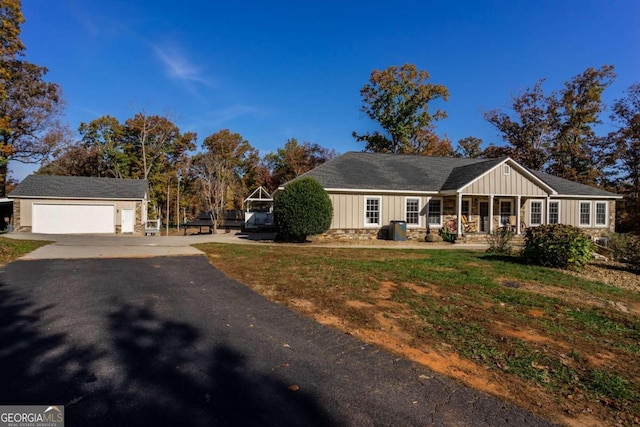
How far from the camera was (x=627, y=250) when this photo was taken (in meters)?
10.7

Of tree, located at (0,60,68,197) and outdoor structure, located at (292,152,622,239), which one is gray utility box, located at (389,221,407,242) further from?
tree, located at (0,60,68,197)

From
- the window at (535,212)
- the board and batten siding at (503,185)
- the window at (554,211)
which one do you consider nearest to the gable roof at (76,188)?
the board and batten siding at (503,185)

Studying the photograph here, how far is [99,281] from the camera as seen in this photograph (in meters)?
6.69

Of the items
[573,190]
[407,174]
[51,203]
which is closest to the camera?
[407,174]

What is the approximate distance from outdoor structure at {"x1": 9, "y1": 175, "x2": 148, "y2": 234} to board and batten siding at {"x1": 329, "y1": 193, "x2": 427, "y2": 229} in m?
14.2

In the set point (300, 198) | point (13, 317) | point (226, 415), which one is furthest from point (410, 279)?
point (300, 198)

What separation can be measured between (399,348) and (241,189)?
133 feet

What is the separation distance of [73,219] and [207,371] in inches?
921

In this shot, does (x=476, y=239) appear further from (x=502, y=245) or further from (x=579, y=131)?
(x=579, y=131)

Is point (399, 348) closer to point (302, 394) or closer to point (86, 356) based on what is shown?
point (302, 394)

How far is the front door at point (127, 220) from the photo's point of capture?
22.8 meters

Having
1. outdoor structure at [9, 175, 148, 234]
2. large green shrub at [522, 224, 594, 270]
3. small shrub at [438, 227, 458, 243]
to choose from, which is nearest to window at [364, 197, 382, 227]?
small shrub at [438, 227, 458, 243]

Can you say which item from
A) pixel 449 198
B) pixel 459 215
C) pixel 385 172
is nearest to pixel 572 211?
pixel 449 198

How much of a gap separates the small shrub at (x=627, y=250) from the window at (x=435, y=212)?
24.6 feet
